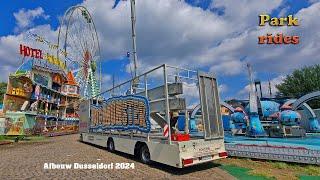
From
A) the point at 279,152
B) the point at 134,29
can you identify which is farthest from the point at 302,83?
the point at 279,152

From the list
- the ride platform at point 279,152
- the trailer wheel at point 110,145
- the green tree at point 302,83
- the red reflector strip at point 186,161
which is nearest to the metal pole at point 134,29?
the trailer wheel at point 110,145

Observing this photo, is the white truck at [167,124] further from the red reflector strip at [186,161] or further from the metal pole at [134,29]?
the metal pole at [134,29]

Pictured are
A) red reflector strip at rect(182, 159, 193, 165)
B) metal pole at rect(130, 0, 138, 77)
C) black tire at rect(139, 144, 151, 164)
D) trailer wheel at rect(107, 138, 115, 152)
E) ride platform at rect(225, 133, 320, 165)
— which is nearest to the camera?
red reflector strip at rect(182, 159, 193, 165)

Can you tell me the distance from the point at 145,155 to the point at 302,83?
49971 millimetres

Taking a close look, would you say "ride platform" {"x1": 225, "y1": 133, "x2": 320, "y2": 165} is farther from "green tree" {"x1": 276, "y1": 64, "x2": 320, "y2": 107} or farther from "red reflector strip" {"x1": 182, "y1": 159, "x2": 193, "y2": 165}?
"green tree" {"x1": 276, "y1": 64, "x2": 320, "y2": 107}

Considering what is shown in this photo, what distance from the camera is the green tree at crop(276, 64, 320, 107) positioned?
163 ft

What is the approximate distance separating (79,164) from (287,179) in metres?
7.87

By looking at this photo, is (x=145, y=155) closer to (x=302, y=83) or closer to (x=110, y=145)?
(x=110, y=145)

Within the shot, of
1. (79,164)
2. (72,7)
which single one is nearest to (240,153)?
(79,164)

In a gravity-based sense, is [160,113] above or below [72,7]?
below

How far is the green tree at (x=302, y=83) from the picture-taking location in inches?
1960

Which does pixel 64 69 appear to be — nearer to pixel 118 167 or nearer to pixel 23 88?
pixel 23 88

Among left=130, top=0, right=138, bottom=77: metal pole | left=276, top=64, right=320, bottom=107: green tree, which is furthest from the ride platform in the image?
left=276, top=64, right=320, bottom=107: green tree

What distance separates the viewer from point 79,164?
1116 centimetres
